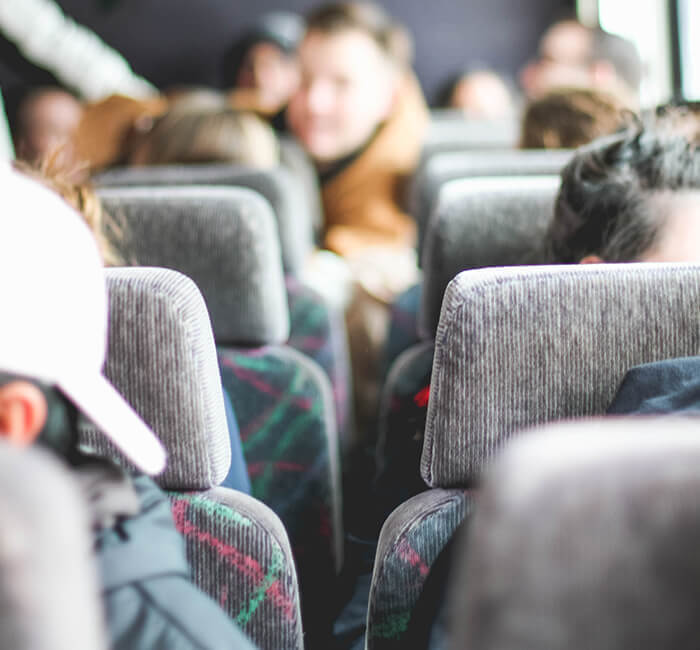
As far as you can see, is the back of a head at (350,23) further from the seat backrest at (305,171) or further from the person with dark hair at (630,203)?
the person with dark hair at (630,203)

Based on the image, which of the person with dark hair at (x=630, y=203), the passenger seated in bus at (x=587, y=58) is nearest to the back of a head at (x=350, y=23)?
the passenger seated in bus at (x=587, y=58)

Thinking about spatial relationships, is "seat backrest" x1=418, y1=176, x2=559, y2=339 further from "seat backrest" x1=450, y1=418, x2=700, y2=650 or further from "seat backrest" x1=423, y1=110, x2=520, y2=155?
"seat backrest" x1=423, y1=110, x2=520, y2=155

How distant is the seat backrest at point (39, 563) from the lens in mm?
332

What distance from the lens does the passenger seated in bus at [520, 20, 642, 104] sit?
10.2 feet

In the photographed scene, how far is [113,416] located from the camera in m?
0.51

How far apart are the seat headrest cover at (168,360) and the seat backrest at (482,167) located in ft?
2.43

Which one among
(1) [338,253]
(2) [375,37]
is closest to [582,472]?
(1) [338,253]

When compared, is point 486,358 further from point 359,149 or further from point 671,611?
point 359,149

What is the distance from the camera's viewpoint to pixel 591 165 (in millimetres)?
896

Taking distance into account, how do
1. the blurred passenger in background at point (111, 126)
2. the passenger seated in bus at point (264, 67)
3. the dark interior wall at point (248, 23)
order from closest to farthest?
the blurred passenger in background at point (111, 126)
the passenger seated in bus at point (264, 67)
the dark interior wall at point (248, 23)

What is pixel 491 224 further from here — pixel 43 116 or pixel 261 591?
pixel 43 116

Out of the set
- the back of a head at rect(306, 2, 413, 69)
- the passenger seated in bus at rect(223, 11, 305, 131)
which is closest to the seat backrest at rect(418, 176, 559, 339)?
the back of a head at rect(306, 2, 413, 69)

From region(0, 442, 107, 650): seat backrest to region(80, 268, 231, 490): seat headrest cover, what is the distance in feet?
0.93

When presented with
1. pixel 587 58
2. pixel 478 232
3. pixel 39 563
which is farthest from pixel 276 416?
pixel 587 58
